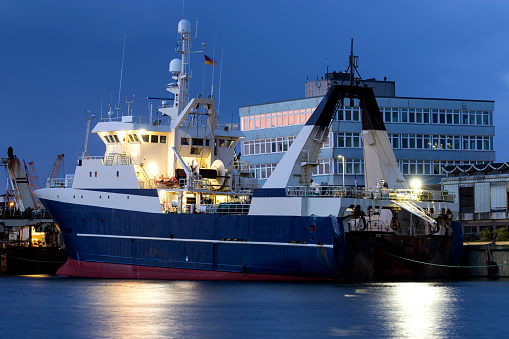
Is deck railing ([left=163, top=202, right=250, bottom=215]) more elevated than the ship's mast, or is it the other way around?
the ship's mast

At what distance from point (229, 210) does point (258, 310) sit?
10.7m

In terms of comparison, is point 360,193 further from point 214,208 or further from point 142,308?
point 142,308

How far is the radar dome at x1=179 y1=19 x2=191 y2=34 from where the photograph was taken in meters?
46.5

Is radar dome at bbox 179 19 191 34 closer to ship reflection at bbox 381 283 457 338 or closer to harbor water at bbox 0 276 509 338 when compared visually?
harbor water at bbox 0 276 509 338

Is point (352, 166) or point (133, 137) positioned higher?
point (352, 166)

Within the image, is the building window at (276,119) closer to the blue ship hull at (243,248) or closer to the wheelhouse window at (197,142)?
the wheelhouse window at (197,142)

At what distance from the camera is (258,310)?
29.4 m

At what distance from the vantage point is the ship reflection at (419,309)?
25328mm

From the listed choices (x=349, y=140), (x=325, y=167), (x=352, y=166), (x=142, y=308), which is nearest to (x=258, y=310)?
(x=142, y=308)

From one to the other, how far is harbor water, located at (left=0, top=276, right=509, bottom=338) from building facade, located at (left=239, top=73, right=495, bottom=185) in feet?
75.0

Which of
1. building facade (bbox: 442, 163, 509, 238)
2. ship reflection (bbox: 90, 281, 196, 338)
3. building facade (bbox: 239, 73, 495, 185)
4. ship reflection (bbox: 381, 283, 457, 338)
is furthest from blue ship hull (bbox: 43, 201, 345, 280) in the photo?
building facade (bbox: 239, 73, 495, 185)

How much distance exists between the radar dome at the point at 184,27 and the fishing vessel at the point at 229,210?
0.20 ft

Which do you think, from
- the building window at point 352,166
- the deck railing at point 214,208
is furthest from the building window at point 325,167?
the deck railing at point 214,208

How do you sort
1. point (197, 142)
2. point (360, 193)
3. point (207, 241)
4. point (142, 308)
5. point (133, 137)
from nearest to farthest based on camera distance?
point (142, 308) → point (360, 193) → point (207, 241) → point (133, 137) → point (197, 142)
